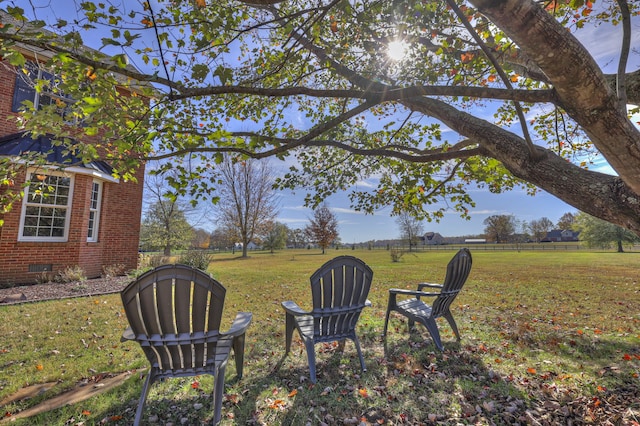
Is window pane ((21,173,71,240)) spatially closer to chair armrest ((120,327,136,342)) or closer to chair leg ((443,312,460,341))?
chair armrest ((120,327,136,342))

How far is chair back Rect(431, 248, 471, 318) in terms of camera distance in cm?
391

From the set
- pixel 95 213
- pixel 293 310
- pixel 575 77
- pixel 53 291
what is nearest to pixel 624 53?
pixel 575 77

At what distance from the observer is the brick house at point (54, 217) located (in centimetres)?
776

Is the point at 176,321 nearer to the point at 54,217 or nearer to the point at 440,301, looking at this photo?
the point at 440,301

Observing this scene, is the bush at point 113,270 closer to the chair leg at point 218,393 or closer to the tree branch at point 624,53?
the chair leg at point 218,393

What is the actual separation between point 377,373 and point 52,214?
402 inches

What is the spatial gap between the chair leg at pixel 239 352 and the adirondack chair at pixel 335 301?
650mm

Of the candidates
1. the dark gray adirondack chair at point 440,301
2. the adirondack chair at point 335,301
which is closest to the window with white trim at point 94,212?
the adirondack chair at point 335,301

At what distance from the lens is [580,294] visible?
7992mm

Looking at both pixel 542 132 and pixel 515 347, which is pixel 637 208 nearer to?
pixel 515 347

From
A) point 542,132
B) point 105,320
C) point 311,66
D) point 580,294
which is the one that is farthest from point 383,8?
point 580,294

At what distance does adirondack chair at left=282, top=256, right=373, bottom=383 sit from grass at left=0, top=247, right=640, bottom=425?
430 millimetres

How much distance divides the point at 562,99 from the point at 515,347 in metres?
3.31

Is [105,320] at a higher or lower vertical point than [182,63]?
lower
